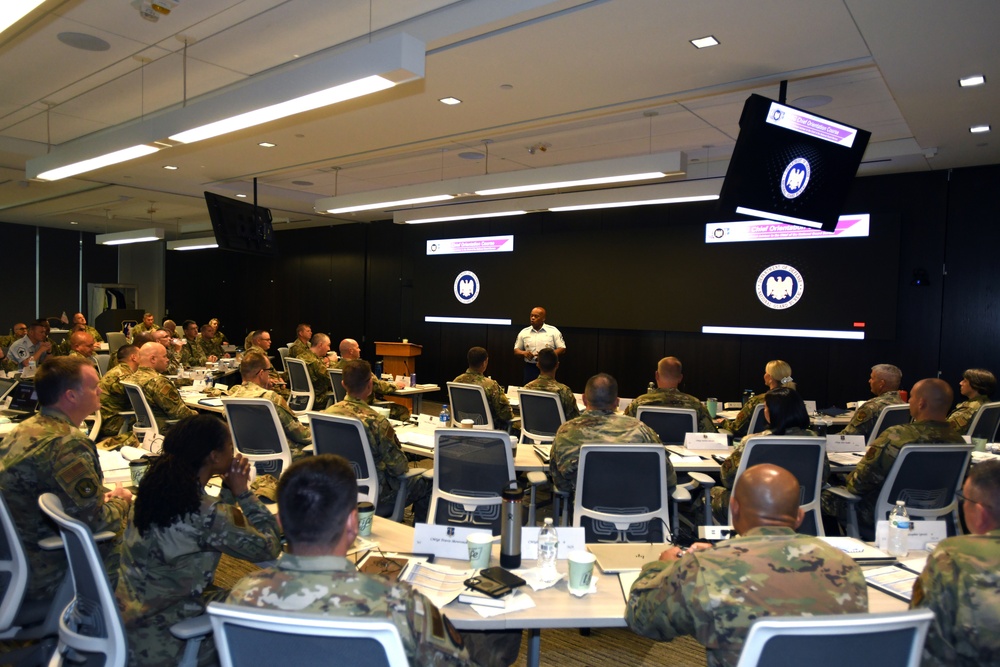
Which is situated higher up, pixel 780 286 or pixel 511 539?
pixel 780 286

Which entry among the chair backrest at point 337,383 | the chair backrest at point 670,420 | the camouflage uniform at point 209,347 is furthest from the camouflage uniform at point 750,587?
the camouflage uniform at point 209,347

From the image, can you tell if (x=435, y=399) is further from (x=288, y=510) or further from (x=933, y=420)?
(x=288, y=510)

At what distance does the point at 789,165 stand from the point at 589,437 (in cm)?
263

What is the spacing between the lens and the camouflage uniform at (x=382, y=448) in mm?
3920

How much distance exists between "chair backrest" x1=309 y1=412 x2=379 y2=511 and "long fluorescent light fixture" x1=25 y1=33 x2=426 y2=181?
72.7 inches

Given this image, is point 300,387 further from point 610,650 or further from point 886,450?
point 886,450

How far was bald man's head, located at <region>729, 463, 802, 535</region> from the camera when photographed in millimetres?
1898

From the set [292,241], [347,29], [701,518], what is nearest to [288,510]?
[701,518]

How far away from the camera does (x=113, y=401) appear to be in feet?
19.6

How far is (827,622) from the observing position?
1.38m

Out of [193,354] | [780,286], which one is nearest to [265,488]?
[780,286]

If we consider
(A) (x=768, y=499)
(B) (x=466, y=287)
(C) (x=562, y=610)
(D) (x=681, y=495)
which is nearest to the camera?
(A) (x=768, y=499)

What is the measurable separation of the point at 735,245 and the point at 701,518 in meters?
5.21

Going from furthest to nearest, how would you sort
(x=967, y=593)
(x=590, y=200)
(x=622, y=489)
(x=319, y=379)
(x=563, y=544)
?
(x=319, y=379) < (x=590, y=200) < (x=622, y=489) < (x=563, y=544) < (x=967, y=593)
